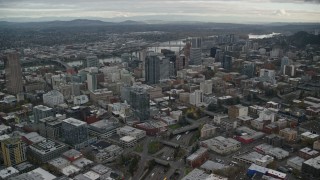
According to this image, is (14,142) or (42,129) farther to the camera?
(42,129)

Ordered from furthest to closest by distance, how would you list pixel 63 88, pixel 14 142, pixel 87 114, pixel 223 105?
pixel 63 88 < pixel 223 105 < pixel 87 114 < pixel 14 142

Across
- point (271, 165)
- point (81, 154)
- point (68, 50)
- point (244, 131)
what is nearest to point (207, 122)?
point (244, 131)

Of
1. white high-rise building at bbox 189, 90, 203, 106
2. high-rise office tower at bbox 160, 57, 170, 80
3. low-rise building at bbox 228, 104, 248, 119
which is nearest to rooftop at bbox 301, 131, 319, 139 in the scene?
low-rise building at bbox 228, 104, 248, 119

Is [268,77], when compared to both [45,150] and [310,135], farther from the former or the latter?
[45,150]

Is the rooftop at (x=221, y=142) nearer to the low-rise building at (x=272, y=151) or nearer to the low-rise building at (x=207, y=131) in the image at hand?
the low-rise building at (x=207, y=131)

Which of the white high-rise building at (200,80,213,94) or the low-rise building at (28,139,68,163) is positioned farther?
the white high-rise building at (200,80,213,94)

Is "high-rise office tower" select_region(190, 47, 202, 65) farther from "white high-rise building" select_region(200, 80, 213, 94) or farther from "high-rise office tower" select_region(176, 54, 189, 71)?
"white high-rise building" select_region(200, 80, 213, 94)

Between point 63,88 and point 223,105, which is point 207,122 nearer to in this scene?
point 223,105
